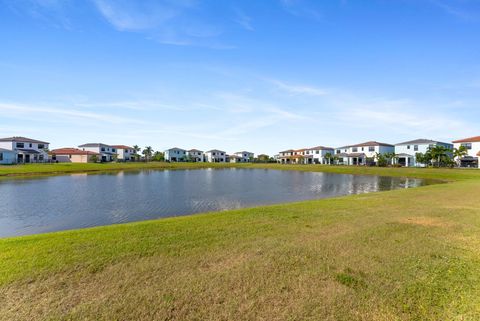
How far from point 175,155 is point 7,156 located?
64556 mm

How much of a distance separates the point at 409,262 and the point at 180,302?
5.61 m

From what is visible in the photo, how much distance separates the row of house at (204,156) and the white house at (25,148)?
159 feet

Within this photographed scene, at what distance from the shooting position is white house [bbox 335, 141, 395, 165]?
8425 centimetres

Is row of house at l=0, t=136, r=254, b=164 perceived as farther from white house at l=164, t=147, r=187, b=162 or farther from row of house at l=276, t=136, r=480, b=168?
row of house at l=276, t=136, r=480, b=168

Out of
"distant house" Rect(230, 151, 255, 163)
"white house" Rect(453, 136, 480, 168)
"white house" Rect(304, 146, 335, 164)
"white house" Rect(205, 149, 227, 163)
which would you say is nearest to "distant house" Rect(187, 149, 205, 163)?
"white house" Rect(205, 149, 227, 163)

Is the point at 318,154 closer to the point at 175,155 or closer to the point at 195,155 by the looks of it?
the point at 195,155

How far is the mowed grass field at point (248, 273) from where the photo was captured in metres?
4.51

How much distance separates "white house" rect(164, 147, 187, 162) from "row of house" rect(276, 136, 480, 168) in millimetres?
51567

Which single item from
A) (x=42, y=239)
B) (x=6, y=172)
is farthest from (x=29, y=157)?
(x=42, y=239)

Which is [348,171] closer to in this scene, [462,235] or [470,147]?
[470,147]

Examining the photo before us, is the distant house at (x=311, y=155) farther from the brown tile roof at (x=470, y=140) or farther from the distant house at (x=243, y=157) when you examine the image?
the brown tile roof at (x=470, y=140)

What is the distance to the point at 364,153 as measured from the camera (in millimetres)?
88000

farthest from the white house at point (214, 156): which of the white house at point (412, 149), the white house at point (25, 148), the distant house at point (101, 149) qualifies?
the white house at point (412, 149)

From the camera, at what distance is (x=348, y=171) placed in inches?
2398
